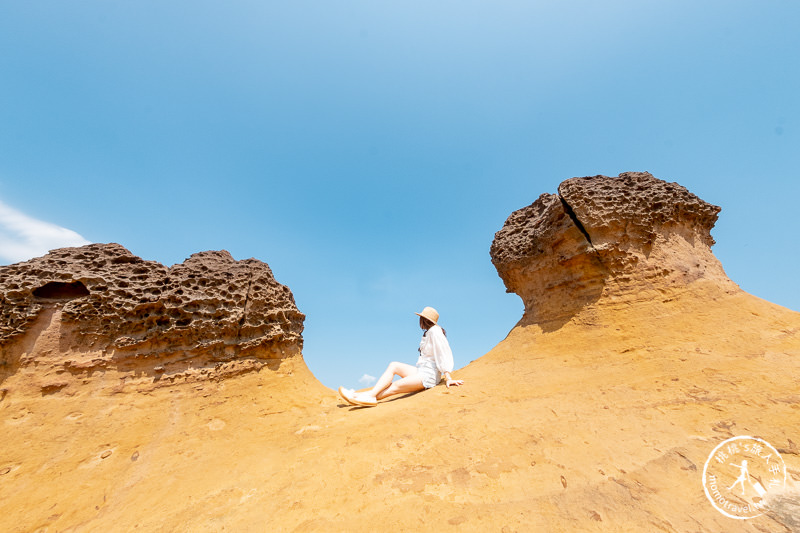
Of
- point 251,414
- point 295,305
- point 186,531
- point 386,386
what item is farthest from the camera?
point 295,305

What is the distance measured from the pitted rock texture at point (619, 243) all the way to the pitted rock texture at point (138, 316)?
458 cm

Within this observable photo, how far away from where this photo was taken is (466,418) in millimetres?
3879

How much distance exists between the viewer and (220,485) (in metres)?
3.41

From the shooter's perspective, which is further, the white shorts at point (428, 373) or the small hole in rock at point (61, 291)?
the white shorts at point (428, 373)

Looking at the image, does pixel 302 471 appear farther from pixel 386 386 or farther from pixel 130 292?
pixel 130 292

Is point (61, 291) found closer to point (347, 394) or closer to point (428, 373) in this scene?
point (347, 394)

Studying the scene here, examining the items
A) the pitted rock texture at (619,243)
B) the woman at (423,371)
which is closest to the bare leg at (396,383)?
the woman at (423,371)

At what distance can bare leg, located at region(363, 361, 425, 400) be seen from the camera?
528 cm

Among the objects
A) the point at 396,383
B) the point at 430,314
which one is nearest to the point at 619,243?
the point at 430,314

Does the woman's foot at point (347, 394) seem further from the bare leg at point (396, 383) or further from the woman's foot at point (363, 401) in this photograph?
the bare leg at point (396, 383)

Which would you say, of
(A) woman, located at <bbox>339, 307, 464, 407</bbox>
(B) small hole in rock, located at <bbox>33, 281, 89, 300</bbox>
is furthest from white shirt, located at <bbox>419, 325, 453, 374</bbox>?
(B) small hole in rock, located at <bbox>33, 281, 89, 300</bbox>

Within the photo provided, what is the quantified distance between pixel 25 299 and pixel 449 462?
520cm

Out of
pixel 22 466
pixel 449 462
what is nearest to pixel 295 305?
pixel 22 466

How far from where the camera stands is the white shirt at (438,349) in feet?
17.2
